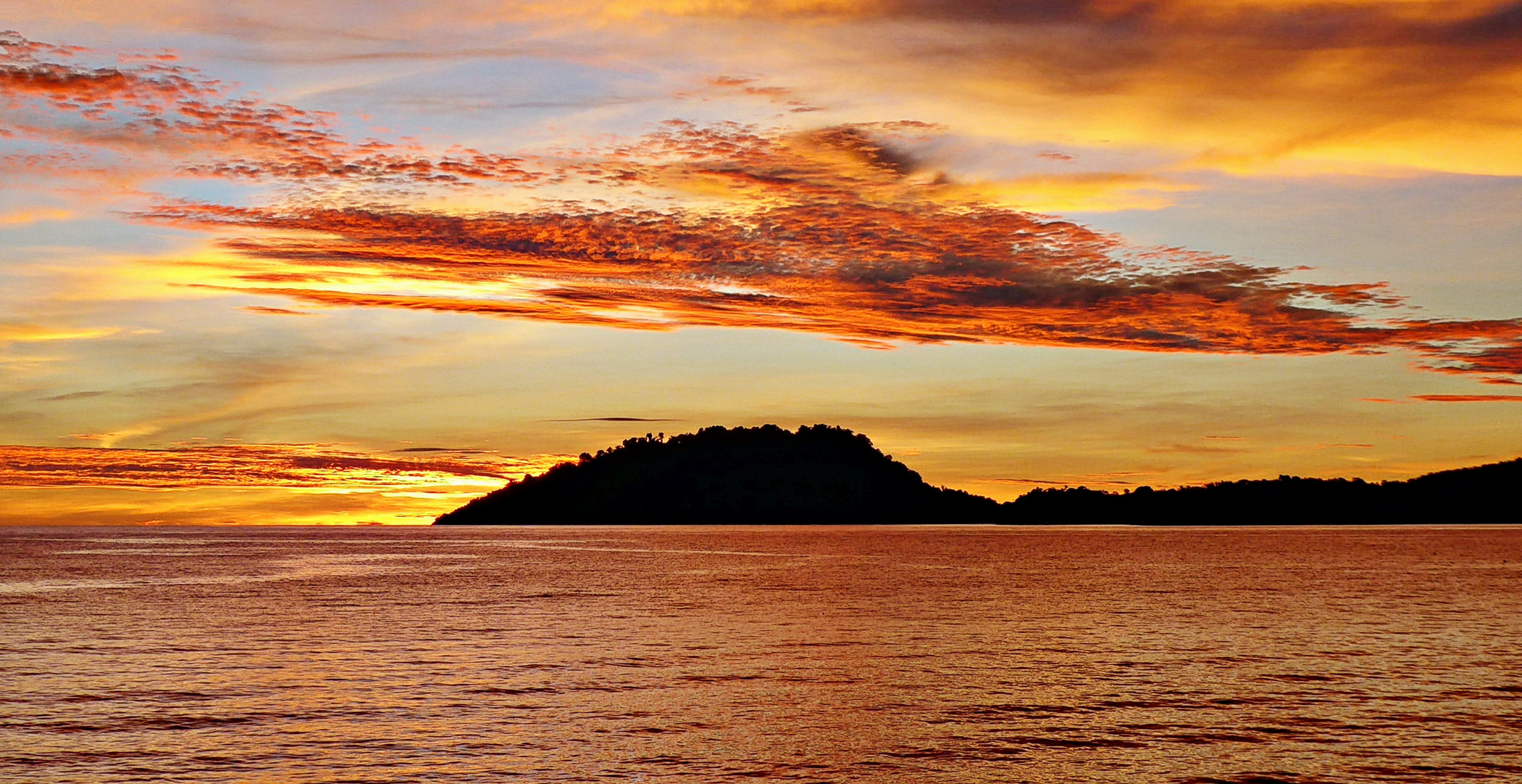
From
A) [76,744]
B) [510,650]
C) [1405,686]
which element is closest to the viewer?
[76,744]

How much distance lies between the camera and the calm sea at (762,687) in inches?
1211

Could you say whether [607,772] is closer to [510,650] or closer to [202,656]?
[510,650]

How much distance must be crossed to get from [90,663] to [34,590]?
2303 inches

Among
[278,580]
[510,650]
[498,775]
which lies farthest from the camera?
[278,580]

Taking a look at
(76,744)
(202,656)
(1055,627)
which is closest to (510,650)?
(202,656)

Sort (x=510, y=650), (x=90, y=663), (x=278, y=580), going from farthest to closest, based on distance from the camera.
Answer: (x=278, y=580), (x=510, y=650), (x=90, y=663)

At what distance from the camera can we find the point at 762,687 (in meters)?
42.8

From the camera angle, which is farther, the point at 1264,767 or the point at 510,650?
the point at 510,650

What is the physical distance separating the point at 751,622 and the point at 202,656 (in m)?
28.0

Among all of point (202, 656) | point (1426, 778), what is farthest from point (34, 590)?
point (1426, 778)

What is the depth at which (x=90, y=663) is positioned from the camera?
158ft

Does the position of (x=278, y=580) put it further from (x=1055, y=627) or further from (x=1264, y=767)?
(x=1264, y=767)

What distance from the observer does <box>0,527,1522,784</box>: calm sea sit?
30.8 metres

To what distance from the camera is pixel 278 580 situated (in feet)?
374
